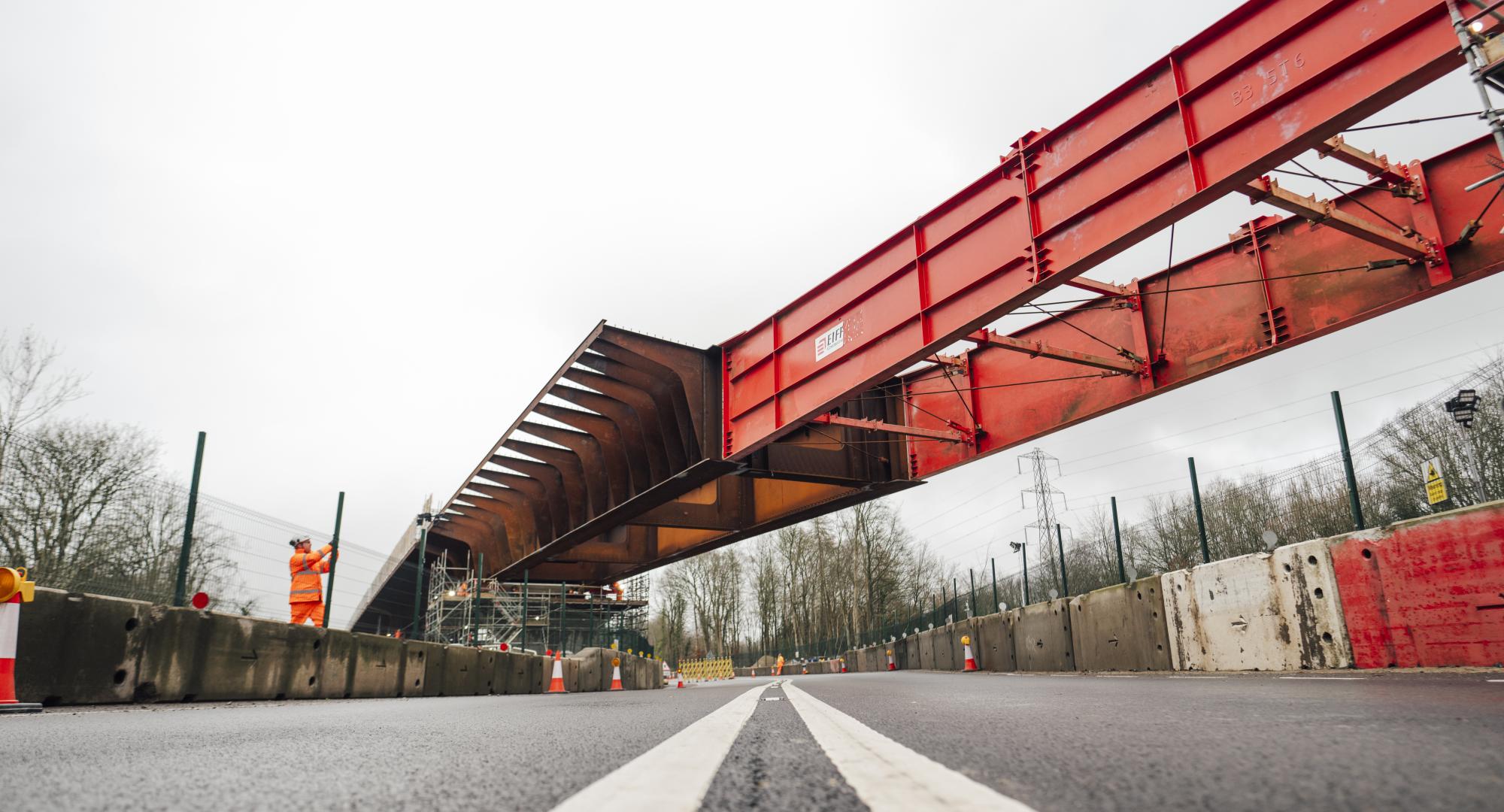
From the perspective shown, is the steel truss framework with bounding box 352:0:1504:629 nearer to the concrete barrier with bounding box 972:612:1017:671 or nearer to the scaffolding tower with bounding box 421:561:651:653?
the concrete barrier with bounding box 972:612:1017:671

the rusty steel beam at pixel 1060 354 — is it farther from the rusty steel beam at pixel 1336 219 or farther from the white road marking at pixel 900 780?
the white road marking at pixel 900 780

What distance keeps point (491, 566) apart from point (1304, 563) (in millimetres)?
22710

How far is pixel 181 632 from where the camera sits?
6.53m

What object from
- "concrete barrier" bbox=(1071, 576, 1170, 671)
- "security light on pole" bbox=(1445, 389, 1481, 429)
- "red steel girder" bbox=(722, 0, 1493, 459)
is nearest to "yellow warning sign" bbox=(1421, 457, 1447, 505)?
"red steel girder" bbox=(722, 0, 1493, 459)

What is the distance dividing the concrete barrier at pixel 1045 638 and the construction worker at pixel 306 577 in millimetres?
11160

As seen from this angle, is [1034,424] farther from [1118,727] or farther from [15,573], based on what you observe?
[15,573]

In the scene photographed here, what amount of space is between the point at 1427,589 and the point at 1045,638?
7.82 m

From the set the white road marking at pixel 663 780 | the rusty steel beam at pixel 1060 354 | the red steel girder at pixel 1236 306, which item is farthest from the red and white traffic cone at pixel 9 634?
the red steel girder at pixel 1236 306

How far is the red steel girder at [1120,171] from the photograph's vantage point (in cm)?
620

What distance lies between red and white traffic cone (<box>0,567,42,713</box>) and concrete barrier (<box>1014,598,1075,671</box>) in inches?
502

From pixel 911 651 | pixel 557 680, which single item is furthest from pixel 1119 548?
pixel 911 651

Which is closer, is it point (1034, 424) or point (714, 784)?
point (714, 784)

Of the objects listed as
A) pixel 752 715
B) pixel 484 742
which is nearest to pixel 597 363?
pixel 752 715

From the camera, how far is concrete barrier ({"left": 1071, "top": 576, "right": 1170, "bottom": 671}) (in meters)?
10.3
